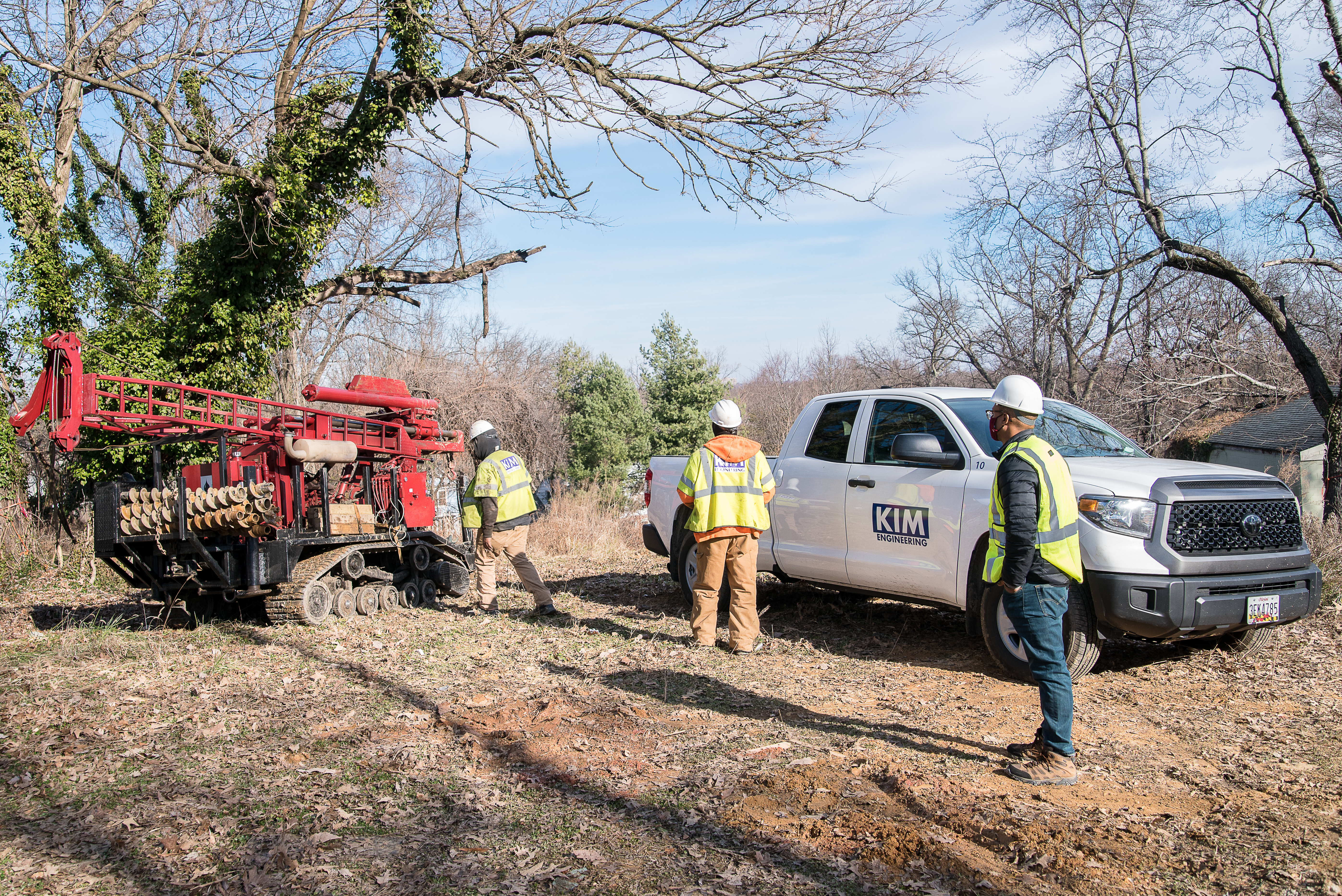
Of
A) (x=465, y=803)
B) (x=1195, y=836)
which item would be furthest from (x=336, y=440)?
(x=1195, y=836)

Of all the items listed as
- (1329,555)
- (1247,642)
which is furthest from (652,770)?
(1329,555)

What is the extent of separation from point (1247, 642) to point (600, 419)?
31597 millimetres

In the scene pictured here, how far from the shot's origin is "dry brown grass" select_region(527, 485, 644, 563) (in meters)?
15.4

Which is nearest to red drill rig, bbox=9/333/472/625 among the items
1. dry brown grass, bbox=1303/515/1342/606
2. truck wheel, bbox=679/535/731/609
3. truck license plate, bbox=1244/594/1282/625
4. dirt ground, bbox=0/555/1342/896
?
dirt ground, bbox=0/555/1342/896

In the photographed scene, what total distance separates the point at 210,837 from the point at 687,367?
3748cm

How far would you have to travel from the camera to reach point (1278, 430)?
26609 mm

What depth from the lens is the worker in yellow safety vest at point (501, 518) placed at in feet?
30.1

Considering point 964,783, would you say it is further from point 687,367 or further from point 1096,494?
point 687,367

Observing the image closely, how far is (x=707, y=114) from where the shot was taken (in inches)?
401

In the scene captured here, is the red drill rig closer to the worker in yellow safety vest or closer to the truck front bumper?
the worker in yellow safety vest

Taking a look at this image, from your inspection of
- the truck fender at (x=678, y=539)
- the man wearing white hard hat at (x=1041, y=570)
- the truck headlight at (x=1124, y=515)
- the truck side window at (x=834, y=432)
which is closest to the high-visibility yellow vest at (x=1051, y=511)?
the man wearing white hard hat at (x=1041, y=570)

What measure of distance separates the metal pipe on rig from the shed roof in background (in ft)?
67.3

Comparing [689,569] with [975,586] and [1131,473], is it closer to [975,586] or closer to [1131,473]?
[975,586]

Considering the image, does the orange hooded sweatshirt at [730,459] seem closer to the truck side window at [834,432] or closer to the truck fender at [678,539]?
the truck side window at [834,432]
